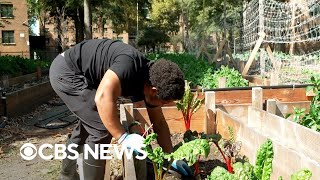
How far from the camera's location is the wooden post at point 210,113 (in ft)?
17.9

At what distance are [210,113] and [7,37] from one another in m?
44.1

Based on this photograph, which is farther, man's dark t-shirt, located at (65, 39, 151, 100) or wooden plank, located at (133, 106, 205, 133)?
wooden plank, located at (133, 106, 205, 133)

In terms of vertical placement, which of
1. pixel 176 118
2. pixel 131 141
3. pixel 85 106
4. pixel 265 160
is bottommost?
pixel 176 118

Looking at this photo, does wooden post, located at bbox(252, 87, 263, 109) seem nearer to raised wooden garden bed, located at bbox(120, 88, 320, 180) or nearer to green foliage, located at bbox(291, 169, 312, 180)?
raised wooden garden bed, located at bbox(120, 88, 320, 180)

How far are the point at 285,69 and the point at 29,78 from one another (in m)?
9.94

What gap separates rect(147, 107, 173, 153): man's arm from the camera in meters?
3.68

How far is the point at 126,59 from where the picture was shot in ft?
9.71

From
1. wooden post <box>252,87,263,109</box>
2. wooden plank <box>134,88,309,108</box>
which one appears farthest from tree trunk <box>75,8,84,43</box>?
wooden post <box>252,87,263,109</box>

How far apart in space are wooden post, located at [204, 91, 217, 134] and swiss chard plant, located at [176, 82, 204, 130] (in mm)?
113

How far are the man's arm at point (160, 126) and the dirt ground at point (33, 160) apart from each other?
312 mm

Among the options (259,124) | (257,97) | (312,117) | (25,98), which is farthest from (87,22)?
(312,117)

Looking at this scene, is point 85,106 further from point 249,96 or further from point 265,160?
point 249,96

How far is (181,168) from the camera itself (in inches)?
153

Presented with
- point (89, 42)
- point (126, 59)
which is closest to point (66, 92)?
point (89, 42)
